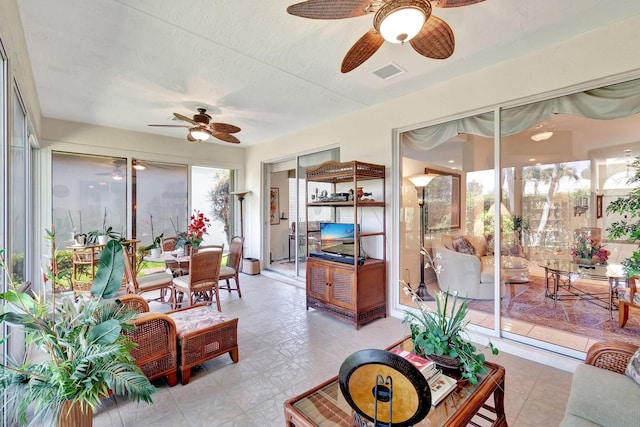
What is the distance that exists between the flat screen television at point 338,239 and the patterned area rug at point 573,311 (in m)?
1.70

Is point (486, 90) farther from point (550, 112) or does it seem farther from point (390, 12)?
point (390, 12)

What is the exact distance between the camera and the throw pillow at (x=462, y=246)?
3.56 m

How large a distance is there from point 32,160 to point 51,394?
449 centimetres

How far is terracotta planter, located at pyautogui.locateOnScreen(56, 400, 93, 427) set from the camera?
4.36 ft

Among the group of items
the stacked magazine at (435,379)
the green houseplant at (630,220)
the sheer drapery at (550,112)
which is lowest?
the stacked magazine at (435,379)

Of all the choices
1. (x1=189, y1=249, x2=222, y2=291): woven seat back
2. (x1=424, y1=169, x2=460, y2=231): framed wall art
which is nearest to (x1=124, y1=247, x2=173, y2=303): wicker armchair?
(x1=189, y1=249, x2=222, y2=291): woven seat back

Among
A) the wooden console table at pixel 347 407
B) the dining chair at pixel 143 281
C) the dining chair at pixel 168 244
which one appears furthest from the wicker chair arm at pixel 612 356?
the dining chair at pixel 168 244

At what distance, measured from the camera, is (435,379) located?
4.73 ft

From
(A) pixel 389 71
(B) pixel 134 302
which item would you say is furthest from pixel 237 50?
(B) pixel 134 302

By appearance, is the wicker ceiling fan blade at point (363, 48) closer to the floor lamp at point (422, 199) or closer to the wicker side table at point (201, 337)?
the floor lamp at point (422, 199)

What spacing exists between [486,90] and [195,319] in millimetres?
3572

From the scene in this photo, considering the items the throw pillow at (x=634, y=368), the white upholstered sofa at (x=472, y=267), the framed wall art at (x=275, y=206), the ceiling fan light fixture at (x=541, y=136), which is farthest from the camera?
the framed wall art at (x=275, y=206)

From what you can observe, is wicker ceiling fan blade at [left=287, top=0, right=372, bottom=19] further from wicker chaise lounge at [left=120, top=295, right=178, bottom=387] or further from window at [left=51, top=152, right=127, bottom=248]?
window at [left=51, top=152, right=127, bottom=248]

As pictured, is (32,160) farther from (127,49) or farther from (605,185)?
(605,185)
